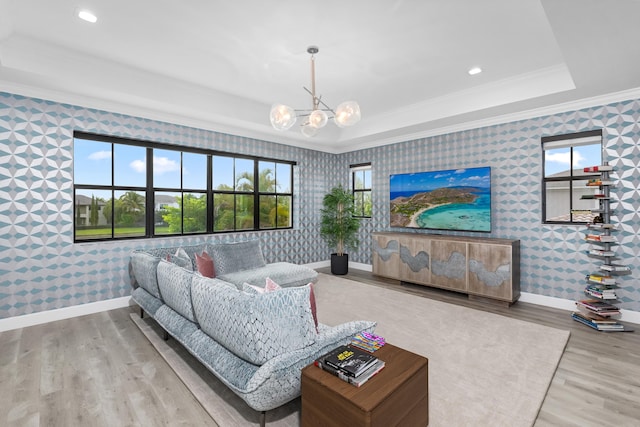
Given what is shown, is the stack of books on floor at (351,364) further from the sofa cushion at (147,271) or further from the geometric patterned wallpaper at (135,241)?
the geometric patterned wallpaper at (135,241)

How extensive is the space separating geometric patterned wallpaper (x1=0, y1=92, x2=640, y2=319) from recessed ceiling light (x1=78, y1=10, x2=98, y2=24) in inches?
62.5

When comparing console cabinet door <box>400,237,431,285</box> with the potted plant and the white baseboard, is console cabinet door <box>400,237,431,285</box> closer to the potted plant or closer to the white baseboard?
the potted plant

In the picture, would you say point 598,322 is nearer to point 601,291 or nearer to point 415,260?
point 601,291

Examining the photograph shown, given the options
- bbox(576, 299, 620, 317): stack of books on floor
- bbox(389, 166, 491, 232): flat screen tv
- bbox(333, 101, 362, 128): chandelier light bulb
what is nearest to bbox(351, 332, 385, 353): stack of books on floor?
bbox(333, 101, 362, 128): chandelier light bulb

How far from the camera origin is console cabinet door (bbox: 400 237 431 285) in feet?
16.4

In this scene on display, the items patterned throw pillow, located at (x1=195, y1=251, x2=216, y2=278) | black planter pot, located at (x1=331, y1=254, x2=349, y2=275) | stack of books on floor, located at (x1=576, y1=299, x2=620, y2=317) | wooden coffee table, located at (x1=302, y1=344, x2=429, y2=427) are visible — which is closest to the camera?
wooden coffee table, located at (x1=302, y1=344, x2=429, y2=427)

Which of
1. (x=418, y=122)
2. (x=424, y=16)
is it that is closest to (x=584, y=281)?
(x=418, y=122)

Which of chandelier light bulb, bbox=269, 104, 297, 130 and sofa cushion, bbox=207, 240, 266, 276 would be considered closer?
chandelier light bulb, bbox=269, 104, 297, 130

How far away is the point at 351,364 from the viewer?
1.64m

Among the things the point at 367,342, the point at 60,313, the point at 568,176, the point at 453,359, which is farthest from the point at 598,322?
the point at 60,313

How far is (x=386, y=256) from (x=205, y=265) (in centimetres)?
310

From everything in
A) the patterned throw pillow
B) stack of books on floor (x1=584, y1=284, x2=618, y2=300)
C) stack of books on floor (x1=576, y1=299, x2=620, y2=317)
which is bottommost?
stack of books on floor (x1=576, y1=299, x2=620, y2=317)

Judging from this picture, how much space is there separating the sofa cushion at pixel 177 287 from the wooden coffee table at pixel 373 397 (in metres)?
1.28

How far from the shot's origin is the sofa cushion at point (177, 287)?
8.13 feet
